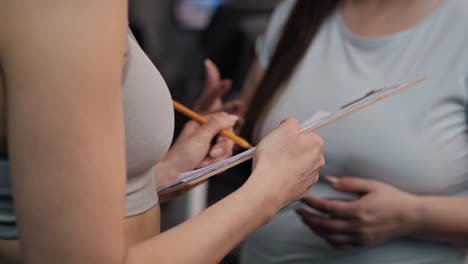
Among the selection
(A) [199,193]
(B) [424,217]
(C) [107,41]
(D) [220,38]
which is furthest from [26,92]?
(D) [220,38]

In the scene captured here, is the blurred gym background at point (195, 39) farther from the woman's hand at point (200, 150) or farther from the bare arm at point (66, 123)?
the bare arm at point (66, 123)

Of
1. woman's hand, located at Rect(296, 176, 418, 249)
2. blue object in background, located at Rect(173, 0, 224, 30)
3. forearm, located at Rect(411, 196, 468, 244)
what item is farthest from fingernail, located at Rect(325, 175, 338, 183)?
blue object in background, located at Rect(173, 0, 224, 30)

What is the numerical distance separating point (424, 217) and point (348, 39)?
0.40 m

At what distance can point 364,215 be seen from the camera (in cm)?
113

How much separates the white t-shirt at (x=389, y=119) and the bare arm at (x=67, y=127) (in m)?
0.65

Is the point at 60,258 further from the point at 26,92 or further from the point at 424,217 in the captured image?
the point at 424,217

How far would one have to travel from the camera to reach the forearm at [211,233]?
675 millimetres

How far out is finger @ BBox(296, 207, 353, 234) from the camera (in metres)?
1.15

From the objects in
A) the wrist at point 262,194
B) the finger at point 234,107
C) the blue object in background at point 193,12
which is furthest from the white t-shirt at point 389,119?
the blue object in background at point 193,12

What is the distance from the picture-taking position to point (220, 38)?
161 inches

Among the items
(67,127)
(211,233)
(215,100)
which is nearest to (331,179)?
(215,100)

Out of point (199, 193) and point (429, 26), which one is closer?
point (429, 26)

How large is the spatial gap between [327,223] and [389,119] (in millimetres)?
233

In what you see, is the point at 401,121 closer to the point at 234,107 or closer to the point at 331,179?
the point at 331,179
